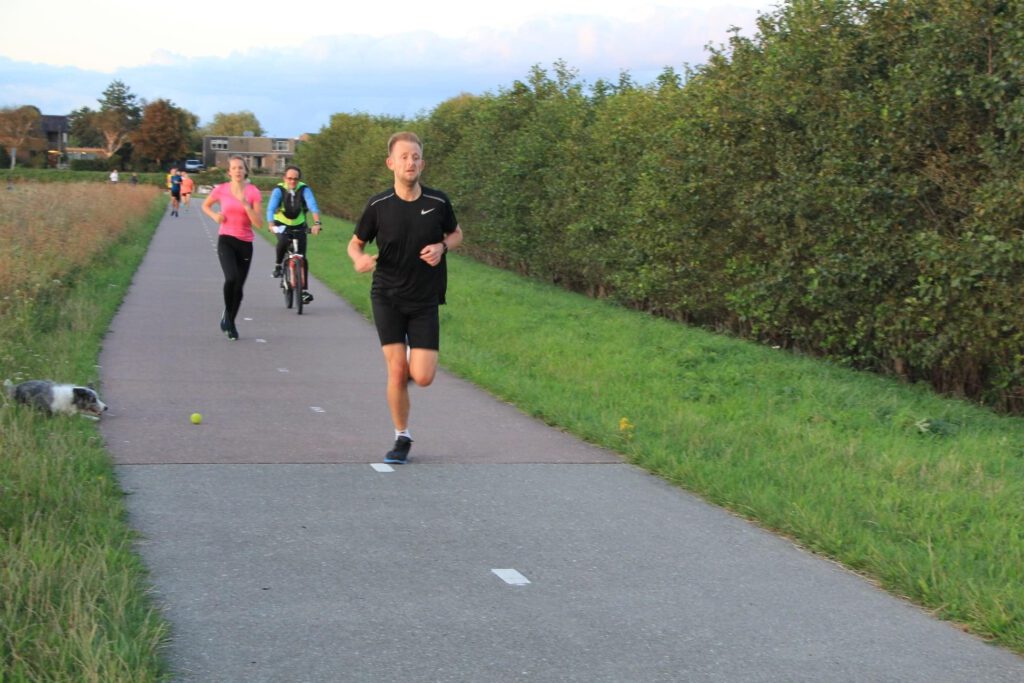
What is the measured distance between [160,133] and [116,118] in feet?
42.0

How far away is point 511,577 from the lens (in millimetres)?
5441

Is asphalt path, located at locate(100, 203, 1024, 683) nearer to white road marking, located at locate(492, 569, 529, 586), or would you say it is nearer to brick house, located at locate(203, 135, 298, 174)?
white road marking, located at locate(492, 569, 529, 586)

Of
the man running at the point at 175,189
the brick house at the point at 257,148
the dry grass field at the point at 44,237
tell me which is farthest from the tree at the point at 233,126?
the dry grass field at the point at 44,237

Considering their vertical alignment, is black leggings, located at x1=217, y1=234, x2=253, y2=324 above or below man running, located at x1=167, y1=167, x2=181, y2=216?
above

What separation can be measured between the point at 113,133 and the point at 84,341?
436 ft

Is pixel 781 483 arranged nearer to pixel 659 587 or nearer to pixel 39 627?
pixel 659 587

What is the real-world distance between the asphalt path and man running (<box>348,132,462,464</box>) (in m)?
0.60

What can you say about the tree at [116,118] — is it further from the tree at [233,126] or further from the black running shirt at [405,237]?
the black running shirt at [405,237]

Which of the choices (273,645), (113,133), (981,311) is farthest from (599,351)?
(113,133)

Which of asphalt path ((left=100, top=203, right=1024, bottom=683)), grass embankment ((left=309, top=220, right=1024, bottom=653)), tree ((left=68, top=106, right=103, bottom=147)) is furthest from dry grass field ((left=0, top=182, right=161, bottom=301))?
tree ((left=68, top=106, right=103, bottom=147))

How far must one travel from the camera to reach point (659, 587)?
539cm

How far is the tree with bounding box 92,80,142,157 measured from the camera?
137250 mm

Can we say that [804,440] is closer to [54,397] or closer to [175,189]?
[54,397]

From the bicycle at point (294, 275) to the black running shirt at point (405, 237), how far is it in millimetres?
9565
